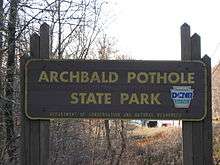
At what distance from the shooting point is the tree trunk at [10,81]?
1283 centimetres

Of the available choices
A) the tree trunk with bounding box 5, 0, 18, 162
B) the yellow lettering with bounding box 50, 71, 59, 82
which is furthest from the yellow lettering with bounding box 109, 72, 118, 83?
the tree trunk with bounding box 5, 0, 18, 162

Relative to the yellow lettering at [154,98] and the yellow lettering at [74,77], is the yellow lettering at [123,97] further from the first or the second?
the yellow lettering at [74,77]

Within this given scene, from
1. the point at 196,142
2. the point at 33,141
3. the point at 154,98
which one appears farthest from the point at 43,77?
the point at 196,142

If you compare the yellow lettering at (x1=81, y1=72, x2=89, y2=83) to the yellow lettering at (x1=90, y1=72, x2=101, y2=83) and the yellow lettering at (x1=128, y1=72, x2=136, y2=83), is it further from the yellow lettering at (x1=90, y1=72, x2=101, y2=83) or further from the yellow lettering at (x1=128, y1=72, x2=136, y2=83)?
the yellow lettering at (x1=128, y1=72, x2=136, y2=83)

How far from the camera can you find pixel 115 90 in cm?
934

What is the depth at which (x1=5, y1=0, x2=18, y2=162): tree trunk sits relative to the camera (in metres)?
12.8

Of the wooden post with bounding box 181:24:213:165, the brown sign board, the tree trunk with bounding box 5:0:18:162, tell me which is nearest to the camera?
the brown sign board

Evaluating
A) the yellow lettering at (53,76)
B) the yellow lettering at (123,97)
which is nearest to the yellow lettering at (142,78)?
the yellow lettering at (123,97)

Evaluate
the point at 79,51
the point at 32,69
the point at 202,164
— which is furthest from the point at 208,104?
the point at 79,51

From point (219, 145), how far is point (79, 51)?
1002cm

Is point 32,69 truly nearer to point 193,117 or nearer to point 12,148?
point 193,117

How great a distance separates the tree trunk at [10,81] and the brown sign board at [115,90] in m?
3.35

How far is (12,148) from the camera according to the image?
1419cm

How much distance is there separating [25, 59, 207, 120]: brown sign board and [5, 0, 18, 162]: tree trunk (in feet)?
11.0
